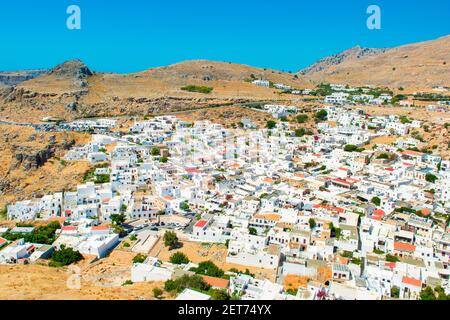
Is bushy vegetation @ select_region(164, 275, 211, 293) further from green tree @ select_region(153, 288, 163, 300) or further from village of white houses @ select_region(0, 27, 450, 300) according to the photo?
green tree @ select_region(153, 288, 163, 300)

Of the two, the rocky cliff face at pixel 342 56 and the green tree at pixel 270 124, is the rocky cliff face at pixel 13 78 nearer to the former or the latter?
the green tree at pixel 270 124

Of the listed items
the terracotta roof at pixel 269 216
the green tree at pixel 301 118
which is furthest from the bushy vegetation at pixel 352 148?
the terracotta roof at pixel 269 216

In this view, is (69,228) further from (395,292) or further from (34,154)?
(395,292)

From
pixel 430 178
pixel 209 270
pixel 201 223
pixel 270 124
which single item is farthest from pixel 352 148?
pixel 209 270

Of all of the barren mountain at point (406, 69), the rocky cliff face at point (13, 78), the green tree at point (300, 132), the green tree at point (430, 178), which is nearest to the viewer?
the green tree at point (430, 178)

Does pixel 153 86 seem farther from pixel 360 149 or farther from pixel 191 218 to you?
pixel 191 218
